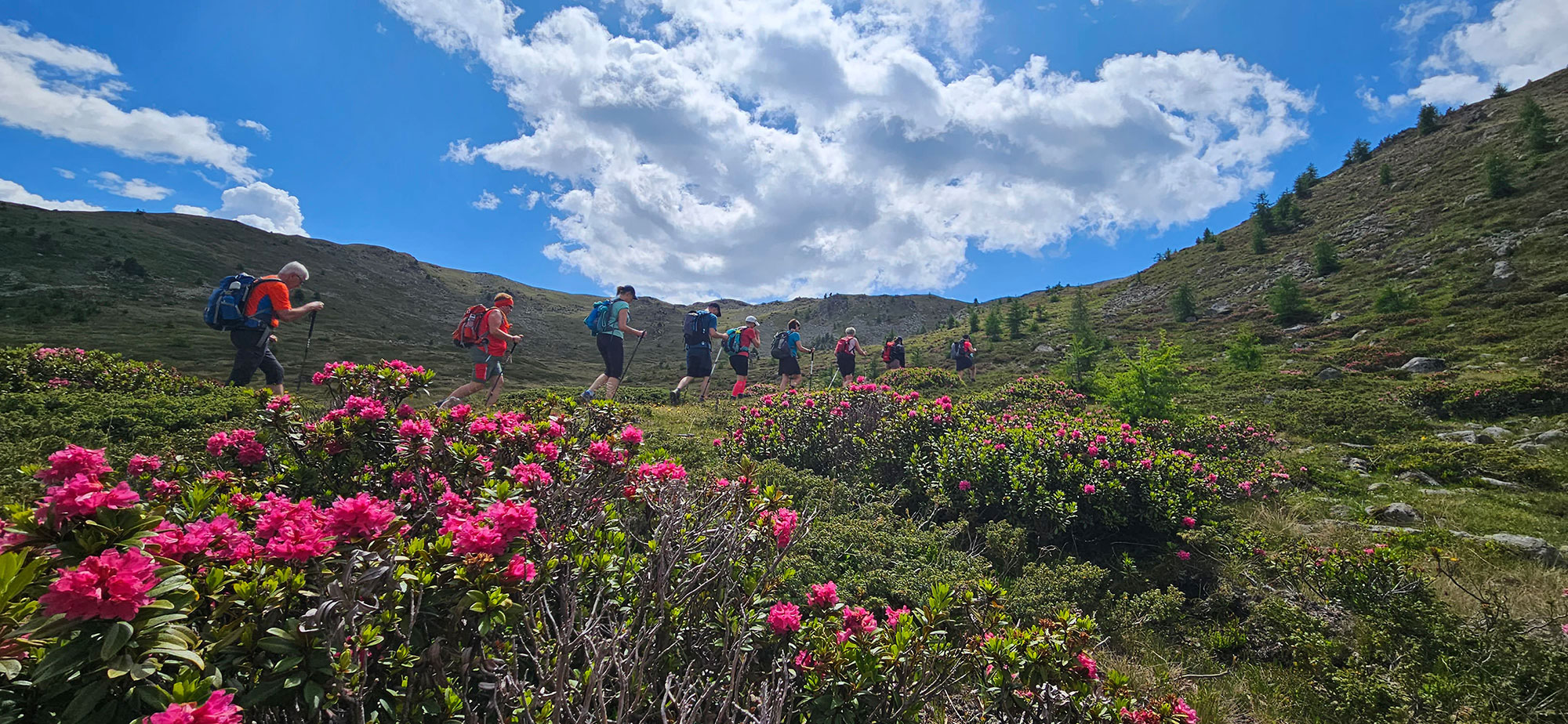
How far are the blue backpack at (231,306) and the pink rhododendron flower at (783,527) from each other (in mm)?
6917

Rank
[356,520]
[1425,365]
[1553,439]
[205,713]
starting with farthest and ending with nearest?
1. [1425,365]
2. [1553,439]
3. [356,520]
4. [205,713]

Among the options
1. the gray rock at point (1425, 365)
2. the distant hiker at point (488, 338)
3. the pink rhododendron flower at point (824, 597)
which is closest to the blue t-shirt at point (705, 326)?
the distant hiker at point (488, 338)

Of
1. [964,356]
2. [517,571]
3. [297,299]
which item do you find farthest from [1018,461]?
[297,299]

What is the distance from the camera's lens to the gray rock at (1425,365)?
11953 mm

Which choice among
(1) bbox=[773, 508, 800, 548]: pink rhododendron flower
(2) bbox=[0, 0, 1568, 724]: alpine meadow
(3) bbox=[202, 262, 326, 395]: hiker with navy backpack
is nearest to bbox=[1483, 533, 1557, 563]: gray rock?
(2) bbox=[0, 0, 1568, 724]: alpine meadow

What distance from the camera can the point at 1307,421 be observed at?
9680mm

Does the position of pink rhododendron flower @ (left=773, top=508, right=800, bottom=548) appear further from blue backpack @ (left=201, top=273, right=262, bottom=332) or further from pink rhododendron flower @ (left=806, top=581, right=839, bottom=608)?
blue backpack @ (left=201, top=273, right=262, bottom=332)

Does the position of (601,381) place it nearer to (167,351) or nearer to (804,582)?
(804,582)

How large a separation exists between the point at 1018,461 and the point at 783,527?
149 inches

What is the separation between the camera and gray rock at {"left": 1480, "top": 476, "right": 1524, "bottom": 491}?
20.0 ft

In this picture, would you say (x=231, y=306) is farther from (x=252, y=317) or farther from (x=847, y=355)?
(x=847, y=355)

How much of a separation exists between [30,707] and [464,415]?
251cm

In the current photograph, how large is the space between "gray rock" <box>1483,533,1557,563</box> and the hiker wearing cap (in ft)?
38.0

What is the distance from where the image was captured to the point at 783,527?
2.68 m
